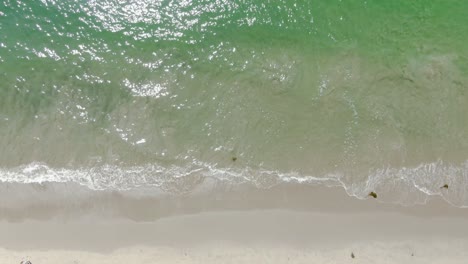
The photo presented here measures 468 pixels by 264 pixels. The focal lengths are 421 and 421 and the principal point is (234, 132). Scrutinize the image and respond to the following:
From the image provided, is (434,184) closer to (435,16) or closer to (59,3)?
(435,16)

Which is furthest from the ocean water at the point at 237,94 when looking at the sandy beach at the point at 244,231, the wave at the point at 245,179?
the sandy beach at the point at 244,231

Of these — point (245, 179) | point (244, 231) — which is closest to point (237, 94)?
point (245, 179)

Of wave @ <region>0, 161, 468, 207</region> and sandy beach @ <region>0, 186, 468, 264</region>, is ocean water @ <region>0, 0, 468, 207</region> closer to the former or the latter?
wave @ <region>0, 161, 468, 207</region>

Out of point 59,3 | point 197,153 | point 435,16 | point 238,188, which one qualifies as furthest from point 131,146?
point 435,16

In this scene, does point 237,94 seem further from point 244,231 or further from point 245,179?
point 244,231

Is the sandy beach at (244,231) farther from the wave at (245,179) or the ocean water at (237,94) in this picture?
the ocean water at (237,94)
